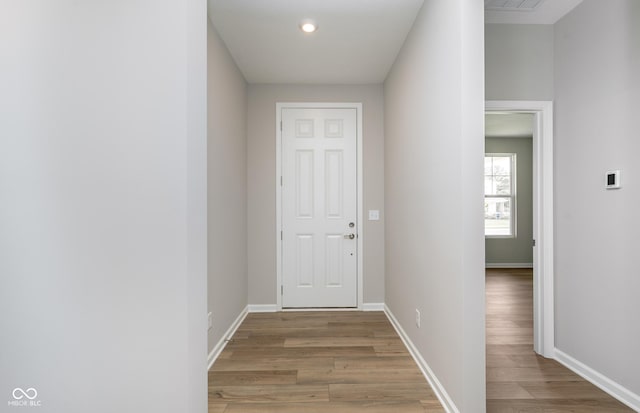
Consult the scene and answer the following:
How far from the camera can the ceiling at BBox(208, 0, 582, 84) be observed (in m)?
2.37

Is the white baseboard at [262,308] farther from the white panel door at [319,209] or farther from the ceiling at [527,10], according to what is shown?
the ceiling at [527,10]

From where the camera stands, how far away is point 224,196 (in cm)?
288

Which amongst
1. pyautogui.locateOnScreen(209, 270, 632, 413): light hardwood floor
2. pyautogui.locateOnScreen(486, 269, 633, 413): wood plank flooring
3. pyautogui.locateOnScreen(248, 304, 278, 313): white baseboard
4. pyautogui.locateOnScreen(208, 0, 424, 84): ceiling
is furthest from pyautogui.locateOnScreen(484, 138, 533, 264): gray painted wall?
pyautogui.locateOnScreen(248, 304, 278, 313): white baseboard

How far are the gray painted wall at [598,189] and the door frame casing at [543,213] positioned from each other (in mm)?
52

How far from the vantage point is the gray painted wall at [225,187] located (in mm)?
2570

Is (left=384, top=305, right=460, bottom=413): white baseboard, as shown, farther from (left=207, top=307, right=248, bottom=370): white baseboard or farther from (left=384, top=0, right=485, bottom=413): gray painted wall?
(left=207, top=307, right=248, bottom=370): white baseboard

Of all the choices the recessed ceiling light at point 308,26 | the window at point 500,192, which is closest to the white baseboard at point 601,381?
the recessed ceiling light at point 308,26

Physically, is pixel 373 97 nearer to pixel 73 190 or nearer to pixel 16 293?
pixel 73 190

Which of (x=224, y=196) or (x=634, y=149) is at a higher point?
(x=634, y=149)

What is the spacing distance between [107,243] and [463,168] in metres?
1.71

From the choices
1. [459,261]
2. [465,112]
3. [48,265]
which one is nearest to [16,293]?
[48,265]

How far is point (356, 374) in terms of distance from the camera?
2.32 metres

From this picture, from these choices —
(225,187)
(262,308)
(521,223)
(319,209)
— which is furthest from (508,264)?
(225,187)

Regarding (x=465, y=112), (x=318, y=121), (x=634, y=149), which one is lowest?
(x=634, y=149)
